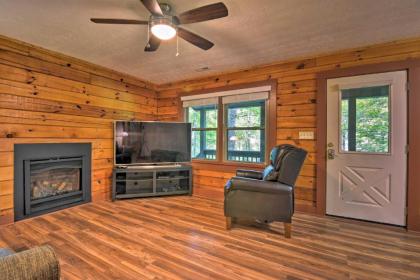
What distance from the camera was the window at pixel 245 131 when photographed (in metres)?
3.72

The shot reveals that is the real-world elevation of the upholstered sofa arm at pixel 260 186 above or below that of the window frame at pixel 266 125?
below

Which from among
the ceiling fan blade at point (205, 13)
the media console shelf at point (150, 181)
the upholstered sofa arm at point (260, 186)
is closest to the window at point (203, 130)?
the media console shelf at point (150, 181)

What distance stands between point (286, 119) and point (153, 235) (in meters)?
2.50

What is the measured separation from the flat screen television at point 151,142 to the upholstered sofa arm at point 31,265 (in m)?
3.30

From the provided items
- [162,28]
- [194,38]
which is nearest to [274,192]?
[194,38]

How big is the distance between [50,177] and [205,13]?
126 inches

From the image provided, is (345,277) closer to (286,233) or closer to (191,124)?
(286,233)

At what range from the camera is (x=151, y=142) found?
158 inches

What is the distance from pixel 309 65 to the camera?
3.19 meters

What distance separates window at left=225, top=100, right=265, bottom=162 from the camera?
3.72m

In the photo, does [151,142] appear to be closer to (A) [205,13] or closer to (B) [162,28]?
(B) [162,28]

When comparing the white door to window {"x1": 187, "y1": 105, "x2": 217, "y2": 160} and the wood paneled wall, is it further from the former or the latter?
window {"x1": 187, "y1": 105, "x2": 217, "y2": 160}

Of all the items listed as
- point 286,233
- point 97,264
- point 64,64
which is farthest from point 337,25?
point 64,64

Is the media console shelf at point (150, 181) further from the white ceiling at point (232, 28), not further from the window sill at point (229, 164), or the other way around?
the white ceiling at point (232, 28)
